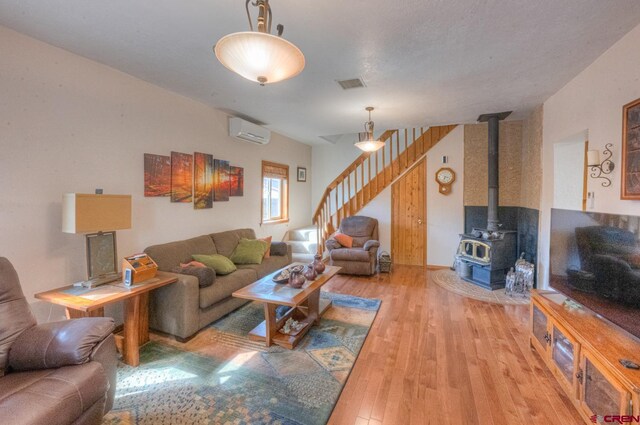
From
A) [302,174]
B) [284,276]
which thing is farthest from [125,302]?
[302,174]

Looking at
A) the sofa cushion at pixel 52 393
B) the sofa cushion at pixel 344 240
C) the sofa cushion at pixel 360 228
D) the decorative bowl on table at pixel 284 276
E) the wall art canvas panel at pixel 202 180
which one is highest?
the wall art canvas panel at pixel 202 180

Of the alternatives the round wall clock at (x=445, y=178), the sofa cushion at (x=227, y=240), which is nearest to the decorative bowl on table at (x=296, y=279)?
the sofa cushion at (x=227, y=240)

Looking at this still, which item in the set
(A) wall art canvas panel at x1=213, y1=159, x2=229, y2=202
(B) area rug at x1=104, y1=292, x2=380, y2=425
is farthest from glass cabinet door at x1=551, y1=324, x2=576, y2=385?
(A) wall art canvas panel at x1=213, y1=159, x2=229, y2=202

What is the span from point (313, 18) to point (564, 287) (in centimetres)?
287

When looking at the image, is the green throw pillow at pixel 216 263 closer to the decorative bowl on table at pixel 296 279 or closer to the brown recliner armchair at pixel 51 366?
the decorative bowl on table at pixel 296 279

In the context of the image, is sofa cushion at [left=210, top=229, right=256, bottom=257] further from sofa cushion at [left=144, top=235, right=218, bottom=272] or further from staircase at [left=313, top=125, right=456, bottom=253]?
staircase at [left=313, top=125, right=456, bottom=253]

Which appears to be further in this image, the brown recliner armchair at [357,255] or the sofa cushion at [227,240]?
the brown recliner armchair at [357,255]

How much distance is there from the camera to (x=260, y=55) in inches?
55.1

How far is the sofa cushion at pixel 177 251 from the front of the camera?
3.01m

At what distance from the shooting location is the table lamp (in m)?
2.17

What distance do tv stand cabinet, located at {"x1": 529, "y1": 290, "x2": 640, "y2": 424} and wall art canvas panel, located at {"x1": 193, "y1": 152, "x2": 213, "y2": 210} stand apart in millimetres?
3906

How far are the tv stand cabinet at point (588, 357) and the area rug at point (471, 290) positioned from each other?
1421 millimetres

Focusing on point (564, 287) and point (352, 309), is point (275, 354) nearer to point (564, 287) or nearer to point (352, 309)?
point (352, 309)

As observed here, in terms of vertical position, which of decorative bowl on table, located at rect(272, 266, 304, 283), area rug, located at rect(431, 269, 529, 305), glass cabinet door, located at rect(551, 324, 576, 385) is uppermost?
decorative bowl on table, located at rect(272, 266, 304, 283)
